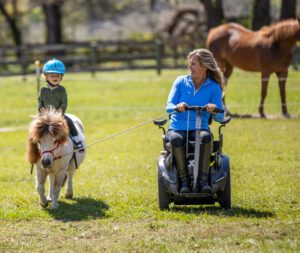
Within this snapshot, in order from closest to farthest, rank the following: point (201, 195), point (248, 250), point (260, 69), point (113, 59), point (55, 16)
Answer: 1. point (248, 250)
2. point (201, 195)
3. point (260, 69)
4. point (113, 59)
5. point (55, 16)

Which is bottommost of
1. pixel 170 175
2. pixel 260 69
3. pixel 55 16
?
pixel 170 175

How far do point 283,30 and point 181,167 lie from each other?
9.21m

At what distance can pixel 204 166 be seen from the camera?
6.14 metres

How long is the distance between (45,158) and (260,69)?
9755 mm

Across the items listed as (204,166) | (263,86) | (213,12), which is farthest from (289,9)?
(204,166)

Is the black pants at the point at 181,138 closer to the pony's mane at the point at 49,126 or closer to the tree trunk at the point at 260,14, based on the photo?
the pony's mane at the point at 49,126

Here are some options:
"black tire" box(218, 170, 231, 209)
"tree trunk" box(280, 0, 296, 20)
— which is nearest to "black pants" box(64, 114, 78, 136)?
"black tire" box(218, 170, 231, 209)

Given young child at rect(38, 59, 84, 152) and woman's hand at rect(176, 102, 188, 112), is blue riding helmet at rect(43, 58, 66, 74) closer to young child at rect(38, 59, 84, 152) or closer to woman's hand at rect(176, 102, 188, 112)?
young child at rect(38, 59, 84, 152)

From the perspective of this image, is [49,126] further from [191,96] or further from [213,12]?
[213,12]

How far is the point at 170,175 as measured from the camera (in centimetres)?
622

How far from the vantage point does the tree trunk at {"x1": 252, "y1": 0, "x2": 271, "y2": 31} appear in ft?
67.3

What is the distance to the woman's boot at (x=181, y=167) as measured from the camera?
6.06 m

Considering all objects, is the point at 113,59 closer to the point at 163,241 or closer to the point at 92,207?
the point at 92,207

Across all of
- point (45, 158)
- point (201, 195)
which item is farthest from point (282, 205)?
point (45, 158)
